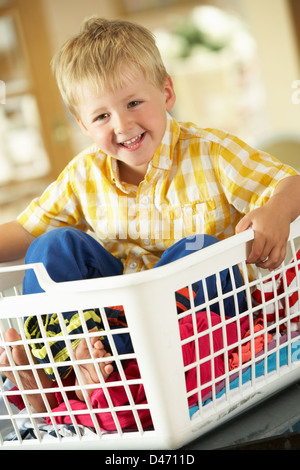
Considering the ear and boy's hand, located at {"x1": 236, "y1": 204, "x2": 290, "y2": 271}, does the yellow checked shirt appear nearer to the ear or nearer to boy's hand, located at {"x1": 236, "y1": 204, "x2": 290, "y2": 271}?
the ear

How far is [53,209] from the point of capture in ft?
3.01

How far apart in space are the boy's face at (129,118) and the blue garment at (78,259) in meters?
0.13

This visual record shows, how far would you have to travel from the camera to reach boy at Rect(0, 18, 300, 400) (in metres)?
0.73

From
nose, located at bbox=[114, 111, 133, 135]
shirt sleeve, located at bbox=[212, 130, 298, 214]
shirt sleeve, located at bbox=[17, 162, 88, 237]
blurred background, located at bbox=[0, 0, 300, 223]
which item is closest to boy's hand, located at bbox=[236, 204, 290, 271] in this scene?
shirt sleeve, located at bbox=[212, 130, 298, 214]

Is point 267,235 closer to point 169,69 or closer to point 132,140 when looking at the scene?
point 132,140

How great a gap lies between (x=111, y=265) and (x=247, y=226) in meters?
0.28

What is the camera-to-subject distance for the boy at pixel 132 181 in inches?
28.6

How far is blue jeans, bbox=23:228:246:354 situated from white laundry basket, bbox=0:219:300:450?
0.18ft

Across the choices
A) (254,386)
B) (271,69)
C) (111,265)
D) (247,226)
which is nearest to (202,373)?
(254,386)

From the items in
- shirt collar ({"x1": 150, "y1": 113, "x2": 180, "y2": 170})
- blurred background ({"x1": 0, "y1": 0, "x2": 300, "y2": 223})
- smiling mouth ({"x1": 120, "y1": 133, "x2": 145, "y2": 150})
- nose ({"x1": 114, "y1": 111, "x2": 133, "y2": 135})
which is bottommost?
blurred background ({"x1": 0, "y1": 0, "x2": 300, "y2": 223})

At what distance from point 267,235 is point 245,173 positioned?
8.1 inches

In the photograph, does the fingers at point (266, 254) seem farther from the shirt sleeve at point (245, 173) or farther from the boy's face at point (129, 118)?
the boy's face at point (129, 118)

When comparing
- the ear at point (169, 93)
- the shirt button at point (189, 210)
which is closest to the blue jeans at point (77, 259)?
the shirt button at point (189, 210)
